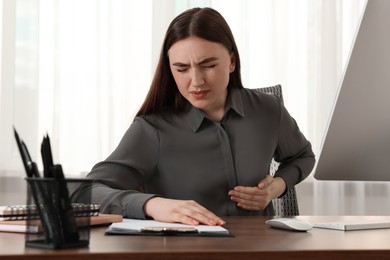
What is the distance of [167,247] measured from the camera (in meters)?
1.00

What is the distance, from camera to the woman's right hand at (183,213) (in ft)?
→ 4.41

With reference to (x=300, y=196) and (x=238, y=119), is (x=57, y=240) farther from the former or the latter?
(x=300, y=196)

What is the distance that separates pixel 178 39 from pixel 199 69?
120 mm

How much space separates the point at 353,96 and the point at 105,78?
1798 mm

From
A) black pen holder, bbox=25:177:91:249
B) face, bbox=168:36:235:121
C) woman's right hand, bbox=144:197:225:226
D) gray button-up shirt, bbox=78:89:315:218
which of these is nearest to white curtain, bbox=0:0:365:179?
gray button-up shirt, bbox=78:89:315:218

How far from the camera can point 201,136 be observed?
6.30 ft

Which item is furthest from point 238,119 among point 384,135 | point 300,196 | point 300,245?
point 300,196

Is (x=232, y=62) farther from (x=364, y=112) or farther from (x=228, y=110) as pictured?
(x=364, y=112)

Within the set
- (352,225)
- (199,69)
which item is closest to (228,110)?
(199,69)

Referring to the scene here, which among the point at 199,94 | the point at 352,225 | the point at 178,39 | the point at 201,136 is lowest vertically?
the point at 352,225

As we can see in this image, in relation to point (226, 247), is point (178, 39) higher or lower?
higher

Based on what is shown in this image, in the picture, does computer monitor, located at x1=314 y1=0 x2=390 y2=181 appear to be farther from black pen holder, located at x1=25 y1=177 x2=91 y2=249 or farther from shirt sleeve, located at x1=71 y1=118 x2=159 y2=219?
black pen holder, located at x1=25 y1=177 x2=91 y2=249

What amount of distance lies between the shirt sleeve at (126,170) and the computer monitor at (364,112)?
45 cm

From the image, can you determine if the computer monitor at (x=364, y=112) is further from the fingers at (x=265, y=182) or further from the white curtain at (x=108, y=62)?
the white curtain at (x=108, y=62)
